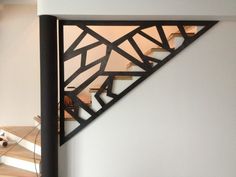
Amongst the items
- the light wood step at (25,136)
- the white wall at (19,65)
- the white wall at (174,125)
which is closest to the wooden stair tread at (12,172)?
the light wood step at (25,136)

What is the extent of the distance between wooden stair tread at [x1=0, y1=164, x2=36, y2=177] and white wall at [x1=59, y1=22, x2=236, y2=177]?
1.40ft

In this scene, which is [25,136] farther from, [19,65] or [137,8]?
[137,8]

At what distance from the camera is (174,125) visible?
10.4 feet

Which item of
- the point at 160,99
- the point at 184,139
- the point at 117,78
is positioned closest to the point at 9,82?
the point at 117,78

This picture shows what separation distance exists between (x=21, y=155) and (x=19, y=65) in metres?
A: 1.62

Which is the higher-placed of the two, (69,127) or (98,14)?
(98,14)

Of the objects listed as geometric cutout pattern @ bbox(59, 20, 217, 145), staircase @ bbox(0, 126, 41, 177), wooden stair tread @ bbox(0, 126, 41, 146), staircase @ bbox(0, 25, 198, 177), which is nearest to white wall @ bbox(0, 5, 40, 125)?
wooden stair tread @ bbox(0, 126, 41, 146)

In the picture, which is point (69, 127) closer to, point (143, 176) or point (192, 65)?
point (143, 176)

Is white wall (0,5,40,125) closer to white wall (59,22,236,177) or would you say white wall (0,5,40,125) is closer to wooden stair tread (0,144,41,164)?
wooden stair tread (0,144,41,164)

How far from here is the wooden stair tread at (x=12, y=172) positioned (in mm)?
3051

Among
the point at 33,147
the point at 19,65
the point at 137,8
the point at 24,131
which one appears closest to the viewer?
the point at 137,8

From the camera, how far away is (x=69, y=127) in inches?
124

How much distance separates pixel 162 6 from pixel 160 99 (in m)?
1.09

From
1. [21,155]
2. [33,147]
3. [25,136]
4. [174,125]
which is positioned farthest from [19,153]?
[174,125]
